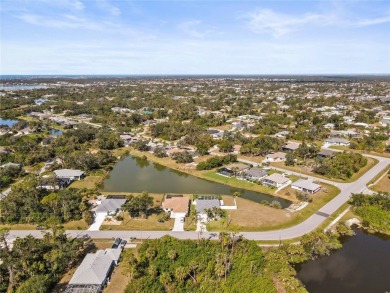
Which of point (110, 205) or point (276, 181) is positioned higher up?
point (110, 205)

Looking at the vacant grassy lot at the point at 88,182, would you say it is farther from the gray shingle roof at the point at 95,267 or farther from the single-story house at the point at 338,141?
the single-story house at the point at 338,141

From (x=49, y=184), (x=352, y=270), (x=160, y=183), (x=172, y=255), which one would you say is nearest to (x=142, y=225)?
(x=172, y=255)

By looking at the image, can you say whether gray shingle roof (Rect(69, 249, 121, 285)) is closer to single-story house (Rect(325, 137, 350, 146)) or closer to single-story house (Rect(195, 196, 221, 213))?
single-story house (Rect(195, 196, 221, 213))

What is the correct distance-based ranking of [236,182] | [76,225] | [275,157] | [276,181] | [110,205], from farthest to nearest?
[275,157] → [236,182] → [276,181] → [110,205] → [76,225]

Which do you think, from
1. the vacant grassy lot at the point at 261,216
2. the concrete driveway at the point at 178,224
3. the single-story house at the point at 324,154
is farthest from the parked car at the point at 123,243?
the single-story house at the point at 324,154

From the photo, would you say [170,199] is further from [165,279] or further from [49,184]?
[49,184]

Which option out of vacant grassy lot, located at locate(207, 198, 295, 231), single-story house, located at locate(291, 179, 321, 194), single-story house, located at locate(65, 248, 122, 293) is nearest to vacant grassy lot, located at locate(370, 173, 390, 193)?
single-story house, located at locate(291, 179, 321, 194)
